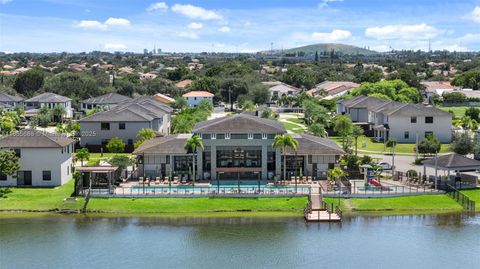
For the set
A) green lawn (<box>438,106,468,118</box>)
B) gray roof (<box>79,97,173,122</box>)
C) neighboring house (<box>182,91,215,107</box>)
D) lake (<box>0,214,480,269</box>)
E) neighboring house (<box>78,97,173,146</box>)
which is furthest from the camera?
neighboring house (<box>182,91,215,107</box>)

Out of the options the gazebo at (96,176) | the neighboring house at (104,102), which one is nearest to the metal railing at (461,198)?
the gazebo at (96,176)

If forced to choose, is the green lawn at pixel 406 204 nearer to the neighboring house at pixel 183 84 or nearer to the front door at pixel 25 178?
the front door at pixel 25 178

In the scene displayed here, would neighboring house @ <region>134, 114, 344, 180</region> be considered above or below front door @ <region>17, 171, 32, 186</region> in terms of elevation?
above

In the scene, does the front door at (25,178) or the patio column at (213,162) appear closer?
the front door at (25,178)

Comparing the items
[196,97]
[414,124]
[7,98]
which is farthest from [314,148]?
[196,97]

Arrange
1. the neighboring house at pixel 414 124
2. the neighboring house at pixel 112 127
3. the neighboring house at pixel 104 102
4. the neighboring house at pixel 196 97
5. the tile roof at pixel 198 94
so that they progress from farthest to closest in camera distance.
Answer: the tile roof at pixel 198 94, the neighboring house at pixel 196 97, the neighboring house at pixel 104 102, the neighboring house at pixel 414 124, the neighboring house at pixel 112 127

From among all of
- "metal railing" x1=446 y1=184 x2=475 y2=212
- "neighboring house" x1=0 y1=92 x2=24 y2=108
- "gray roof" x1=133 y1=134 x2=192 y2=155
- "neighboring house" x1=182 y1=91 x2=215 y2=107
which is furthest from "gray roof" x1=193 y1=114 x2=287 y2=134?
"neighboring house" x1=182 y1=91 x2=215 y2=107

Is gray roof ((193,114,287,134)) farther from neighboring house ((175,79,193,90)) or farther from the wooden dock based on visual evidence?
neighboring house ((175,79,193,90))
